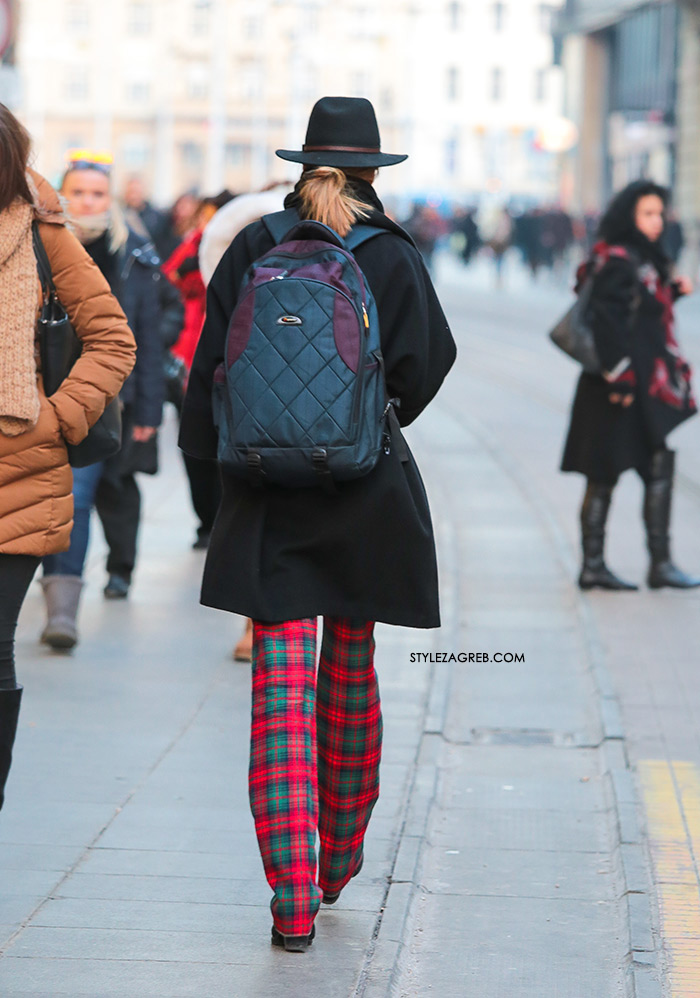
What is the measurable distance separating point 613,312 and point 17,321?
14.0 feet

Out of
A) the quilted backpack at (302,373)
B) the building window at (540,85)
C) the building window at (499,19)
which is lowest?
the quilted backpack at (302,373)

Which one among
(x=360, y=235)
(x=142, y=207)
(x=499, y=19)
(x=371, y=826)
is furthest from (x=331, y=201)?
(x=499, y=19)

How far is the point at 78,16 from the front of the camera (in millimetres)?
109688

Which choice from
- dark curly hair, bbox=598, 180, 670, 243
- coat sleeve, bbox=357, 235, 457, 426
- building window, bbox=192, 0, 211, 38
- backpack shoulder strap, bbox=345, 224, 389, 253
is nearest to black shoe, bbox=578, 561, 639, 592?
dark curly hair, bbox=598, 180, 670, 243

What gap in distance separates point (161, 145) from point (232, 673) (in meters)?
103

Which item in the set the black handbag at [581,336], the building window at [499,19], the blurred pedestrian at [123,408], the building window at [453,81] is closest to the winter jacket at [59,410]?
the blurred pedestrian at [123,408]

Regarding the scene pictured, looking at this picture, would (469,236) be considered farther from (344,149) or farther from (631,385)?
(344,149)

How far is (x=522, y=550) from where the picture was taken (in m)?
9.41

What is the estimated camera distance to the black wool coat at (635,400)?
7.88m

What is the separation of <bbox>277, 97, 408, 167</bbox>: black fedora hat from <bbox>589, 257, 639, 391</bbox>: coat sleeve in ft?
A: 13.0

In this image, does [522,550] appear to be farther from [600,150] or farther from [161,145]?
[161,145]

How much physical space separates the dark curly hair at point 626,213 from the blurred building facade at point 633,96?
31.3 metres

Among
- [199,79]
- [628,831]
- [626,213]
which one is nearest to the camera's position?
[628,831]

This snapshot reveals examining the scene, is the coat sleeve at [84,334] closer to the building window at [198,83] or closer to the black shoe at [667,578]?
the black shoe at [667,578]
